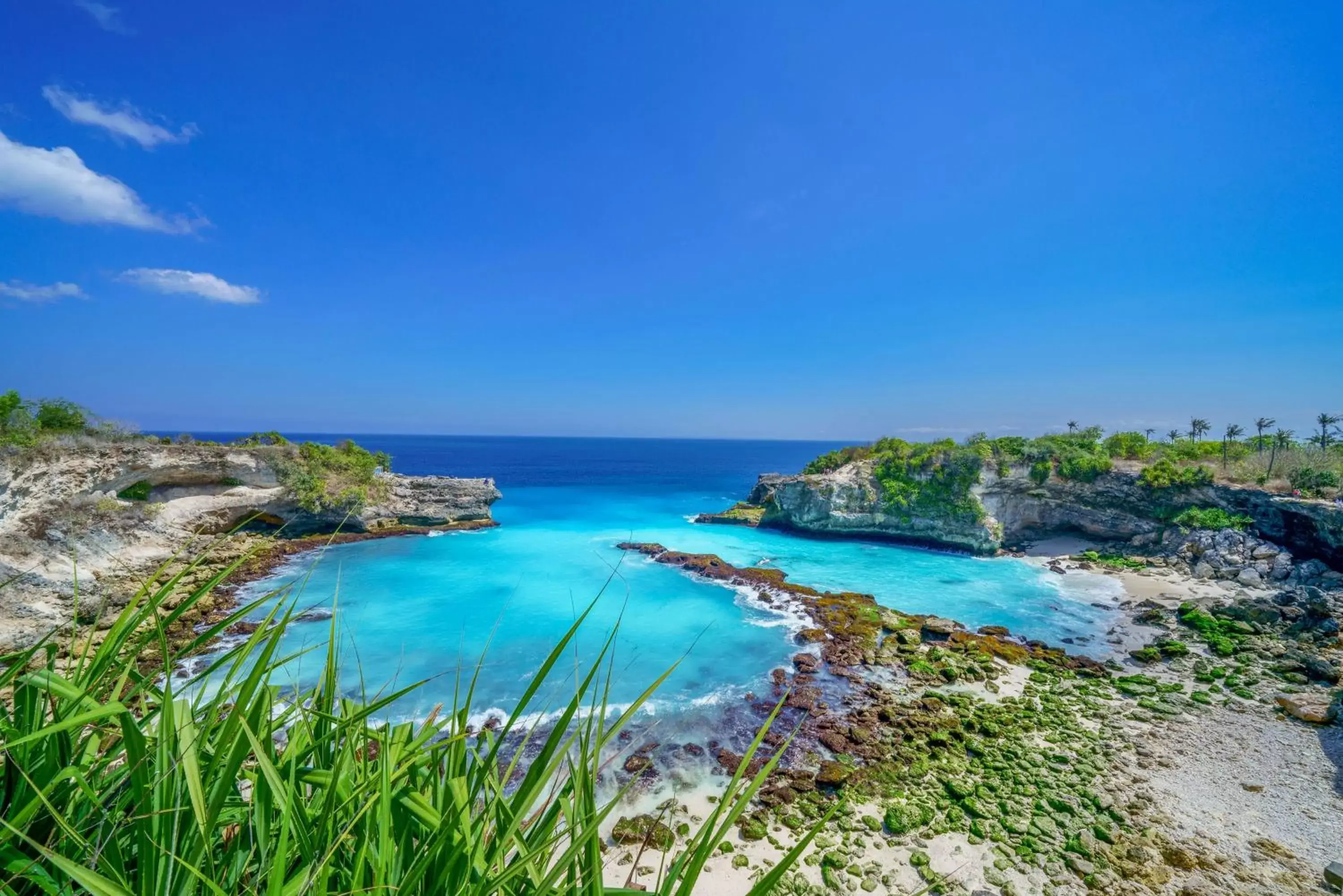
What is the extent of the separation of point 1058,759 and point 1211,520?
21665mm

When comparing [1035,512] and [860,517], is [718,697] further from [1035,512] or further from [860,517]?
[1035,512]

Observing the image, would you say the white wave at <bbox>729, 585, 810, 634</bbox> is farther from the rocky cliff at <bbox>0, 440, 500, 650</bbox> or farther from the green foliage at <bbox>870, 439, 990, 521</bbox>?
the green foliage at <bbox>870, 439, 990, 521</bbox>

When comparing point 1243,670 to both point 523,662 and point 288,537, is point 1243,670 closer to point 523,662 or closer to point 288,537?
point 523,662

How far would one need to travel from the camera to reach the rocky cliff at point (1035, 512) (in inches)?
817

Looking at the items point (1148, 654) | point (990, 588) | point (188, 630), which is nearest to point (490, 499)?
point (188, 630)

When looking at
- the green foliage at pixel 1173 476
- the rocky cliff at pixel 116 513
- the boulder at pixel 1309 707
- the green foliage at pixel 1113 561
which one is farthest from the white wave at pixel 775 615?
the green foliage at pixel 1173 476

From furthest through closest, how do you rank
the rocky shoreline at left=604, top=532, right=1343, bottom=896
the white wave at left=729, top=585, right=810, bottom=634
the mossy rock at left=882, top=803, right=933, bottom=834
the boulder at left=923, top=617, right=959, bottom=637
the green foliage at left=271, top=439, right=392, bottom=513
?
the green foliage at left=271, top=439, right=392, bottom=513 < the white wave at left=729, top=585, right=810, bottom=634 < the boulder at left=923, top=617, right=959, bottom=637 < the mossy rock at left=882, top=803, right=933, bottom=834 < the rocky shoreline at left=604, top=532, right=1343, bottom=896

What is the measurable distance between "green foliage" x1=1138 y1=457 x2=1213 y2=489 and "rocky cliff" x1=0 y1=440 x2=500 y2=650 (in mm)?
33283

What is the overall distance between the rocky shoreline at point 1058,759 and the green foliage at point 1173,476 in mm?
8013

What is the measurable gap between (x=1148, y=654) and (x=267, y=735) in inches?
787

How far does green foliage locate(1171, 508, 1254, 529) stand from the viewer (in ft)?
74.2

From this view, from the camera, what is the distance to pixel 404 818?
2039 mm

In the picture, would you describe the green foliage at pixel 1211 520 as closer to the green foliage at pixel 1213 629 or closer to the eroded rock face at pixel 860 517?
the eroded rock face at pixel 860 517

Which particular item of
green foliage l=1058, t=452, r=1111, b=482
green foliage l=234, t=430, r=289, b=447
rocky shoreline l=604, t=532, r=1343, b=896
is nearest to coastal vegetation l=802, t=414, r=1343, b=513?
green foliage l=1058, t=452, r=1111, b=482
